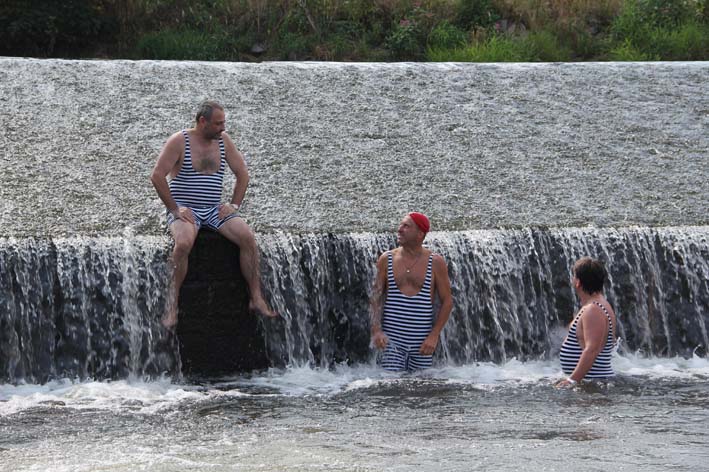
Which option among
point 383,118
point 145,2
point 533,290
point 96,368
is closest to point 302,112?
point 383,118

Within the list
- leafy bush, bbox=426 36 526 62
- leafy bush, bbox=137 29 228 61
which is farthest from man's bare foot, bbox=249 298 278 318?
leafy bush, bbox=137 29 228 61

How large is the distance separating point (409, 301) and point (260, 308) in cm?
102

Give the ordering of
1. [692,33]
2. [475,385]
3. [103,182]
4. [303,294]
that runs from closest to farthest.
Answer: [475,385], [303,294], [103,182], [692,33]

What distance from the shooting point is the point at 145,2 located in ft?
55.3

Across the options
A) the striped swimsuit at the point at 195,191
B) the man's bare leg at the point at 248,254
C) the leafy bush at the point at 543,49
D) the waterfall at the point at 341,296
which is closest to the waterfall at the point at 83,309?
the waterfall at the point at 341,296

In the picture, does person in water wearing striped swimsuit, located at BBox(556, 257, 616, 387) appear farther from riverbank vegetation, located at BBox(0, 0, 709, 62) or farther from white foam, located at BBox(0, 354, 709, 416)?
riverbank vegetation, located at BBox(0, 0, 709, 62)

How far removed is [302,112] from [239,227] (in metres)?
3.43

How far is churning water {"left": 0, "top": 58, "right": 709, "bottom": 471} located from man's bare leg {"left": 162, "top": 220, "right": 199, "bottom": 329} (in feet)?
0.70

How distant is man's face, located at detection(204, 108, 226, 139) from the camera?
8.70 m

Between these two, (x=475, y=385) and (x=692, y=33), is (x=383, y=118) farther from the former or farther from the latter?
(x=692, y=33)

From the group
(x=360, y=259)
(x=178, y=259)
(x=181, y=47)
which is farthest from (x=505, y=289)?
(x=181, y=47)

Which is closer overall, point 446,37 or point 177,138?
point 177,138

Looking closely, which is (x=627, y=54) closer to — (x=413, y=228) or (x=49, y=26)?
(x=49, y=26)

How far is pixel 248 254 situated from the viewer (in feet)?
28.7
